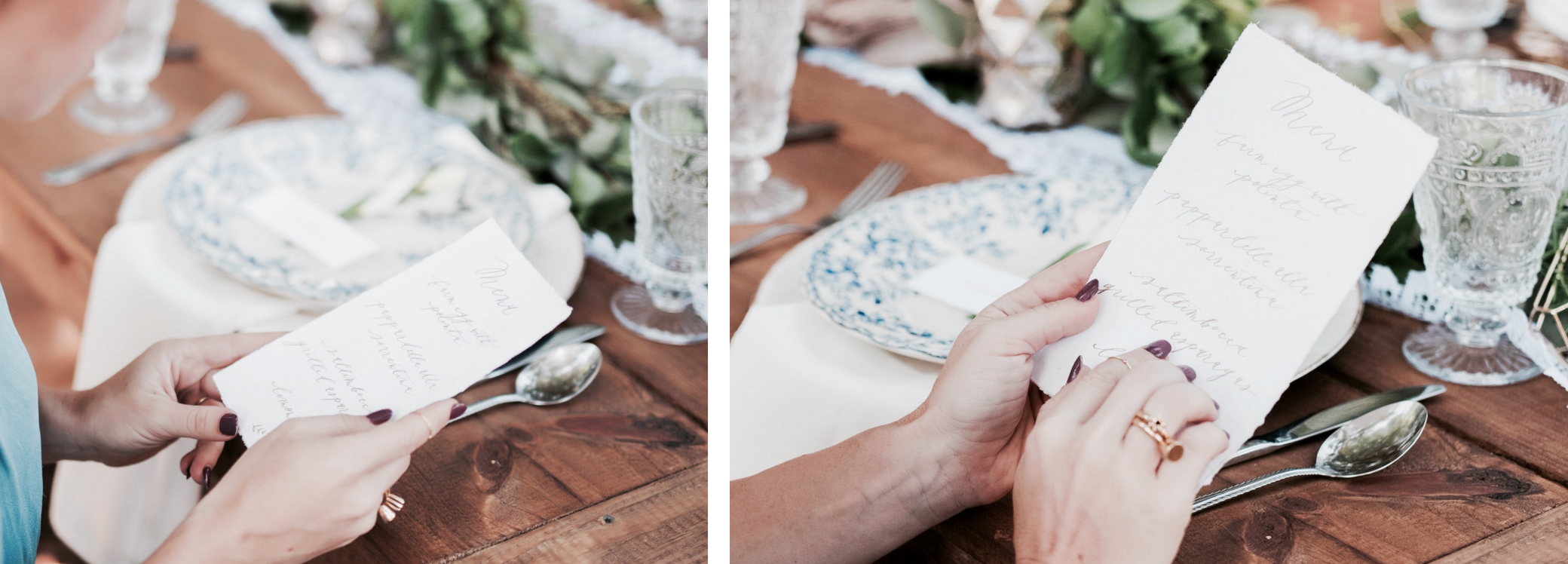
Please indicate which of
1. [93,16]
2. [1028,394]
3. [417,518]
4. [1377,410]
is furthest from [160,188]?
[1377,410]

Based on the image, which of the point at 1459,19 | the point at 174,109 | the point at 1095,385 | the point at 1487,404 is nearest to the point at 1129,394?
the point at 1095,385

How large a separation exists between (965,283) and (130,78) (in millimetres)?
992

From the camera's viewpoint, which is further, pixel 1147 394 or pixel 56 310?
pixel 56 310

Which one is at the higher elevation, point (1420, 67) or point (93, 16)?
point (1420, 67)

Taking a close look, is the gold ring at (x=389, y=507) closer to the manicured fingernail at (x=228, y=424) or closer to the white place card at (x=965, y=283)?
the manicured fingernail at (x=228, y=424)

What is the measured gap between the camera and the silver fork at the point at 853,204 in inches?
40.9

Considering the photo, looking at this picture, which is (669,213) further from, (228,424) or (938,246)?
(228,424)

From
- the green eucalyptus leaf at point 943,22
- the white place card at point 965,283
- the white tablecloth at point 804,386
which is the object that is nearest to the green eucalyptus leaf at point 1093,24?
the green eucalyptus leaf at point 943,22

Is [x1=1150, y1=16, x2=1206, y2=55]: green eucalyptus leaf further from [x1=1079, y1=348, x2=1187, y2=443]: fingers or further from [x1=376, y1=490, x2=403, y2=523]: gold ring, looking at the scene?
[x1=376, y1=490, x2=403, y2=523]: gold ring

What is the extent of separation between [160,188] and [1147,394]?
35.3 inches

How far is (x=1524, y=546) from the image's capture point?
2.05 ft

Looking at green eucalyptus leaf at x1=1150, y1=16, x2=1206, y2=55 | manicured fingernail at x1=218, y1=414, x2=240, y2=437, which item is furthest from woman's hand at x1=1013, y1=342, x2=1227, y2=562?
green eucalyptus leaf at x1=1150, y1=16, x2=1206, y2=55

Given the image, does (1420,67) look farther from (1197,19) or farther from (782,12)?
(782,12)

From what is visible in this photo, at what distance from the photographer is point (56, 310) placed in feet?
4.03
